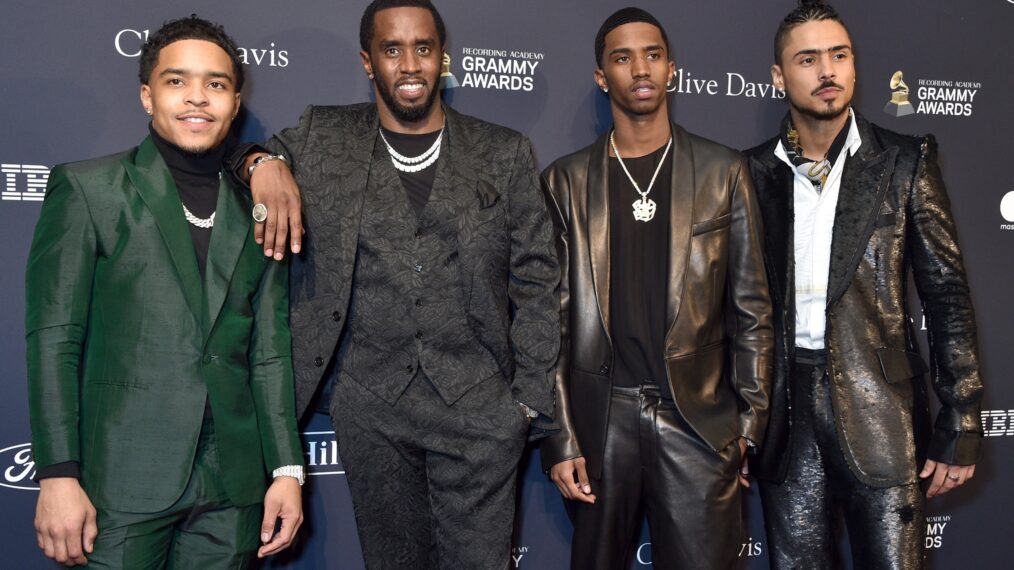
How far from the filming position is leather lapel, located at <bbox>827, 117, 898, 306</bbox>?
2777 millimetres

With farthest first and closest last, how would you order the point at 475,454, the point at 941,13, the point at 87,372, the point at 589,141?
the point at 941,13 < the point at 589,141 < the point at 475,454 < the point at 87,372

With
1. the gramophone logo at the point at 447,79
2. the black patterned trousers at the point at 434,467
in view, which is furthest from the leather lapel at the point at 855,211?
the gramophone logo at the point at 447,79

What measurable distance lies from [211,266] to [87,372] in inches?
16.6

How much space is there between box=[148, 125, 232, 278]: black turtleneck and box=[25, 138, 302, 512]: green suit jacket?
0.03 metres

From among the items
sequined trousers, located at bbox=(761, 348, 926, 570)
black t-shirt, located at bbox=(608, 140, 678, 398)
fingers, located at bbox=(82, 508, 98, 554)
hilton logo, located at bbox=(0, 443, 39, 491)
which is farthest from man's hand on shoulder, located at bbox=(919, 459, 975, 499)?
hilton logo, located at bbox=(0, 443, 39, 491)

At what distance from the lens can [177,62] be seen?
7.70 ft

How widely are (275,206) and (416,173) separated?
0.47 m

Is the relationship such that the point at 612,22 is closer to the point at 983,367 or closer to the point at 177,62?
the point at 177,62

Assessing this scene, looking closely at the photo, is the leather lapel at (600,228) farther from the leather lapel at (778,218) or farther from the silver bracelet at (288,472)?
the silver bracelet at (288,472)

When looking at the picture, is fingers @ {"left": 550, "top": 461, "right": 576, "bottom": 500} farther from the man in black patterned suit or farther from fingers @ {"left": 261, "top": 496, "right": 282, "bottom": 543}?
fingers @ {"left": 261, "top": 496, "right": 282, "bottom": 543}

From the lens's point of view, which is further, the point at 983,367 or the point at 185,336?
the point at 983,367

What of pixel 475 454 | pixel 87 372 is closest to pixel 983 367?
pixel 475 454

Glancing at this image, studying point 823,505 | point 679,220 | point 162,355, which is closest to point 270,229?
point 162,355

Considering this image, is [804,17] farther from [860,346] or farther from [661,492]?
[661,492]
